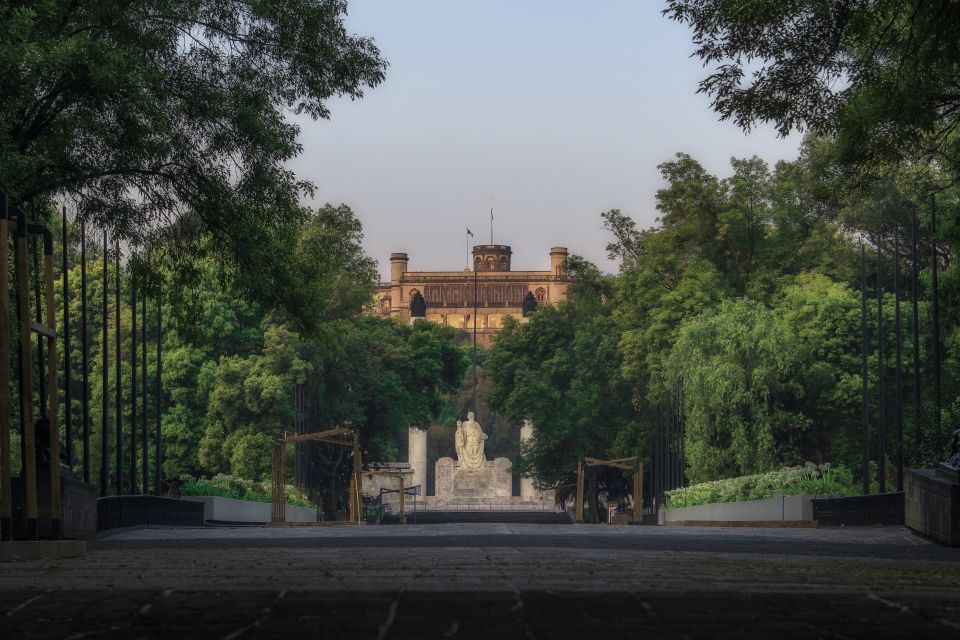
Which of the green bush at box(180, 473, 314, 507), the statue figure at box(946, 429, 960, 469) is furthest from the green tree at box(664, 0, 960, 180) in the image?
the green bush at box(180, 473, 314, 507)

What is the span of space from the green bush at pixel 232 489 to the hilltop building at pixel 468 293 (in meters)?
92.5

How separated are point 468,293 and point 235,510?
110 meters

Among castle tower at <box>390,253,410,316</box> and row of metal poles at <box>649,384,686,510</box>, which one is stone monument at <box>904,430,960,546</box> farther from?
castle tower at <box>390,253,410,316</box>

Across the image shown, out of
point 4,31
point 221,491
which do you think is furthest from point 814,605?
point 221,491

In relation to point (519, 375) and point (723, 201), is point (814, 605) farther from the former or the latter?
point (519, 375)

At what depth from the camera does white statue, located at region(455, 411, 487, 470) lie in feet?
316

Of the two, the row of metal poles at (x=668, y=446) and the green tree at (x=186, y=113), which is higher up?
the green tree at (x=186, y=113)

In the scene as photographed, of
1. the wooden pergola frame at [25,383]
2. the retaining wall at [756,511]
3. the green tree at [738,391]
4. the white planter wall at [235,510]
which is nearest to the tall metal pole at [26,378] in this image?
the wooden pergola frame at [25,383]

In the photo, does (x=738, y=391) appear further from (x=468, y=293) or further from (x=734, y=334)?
(x=468, y=293)

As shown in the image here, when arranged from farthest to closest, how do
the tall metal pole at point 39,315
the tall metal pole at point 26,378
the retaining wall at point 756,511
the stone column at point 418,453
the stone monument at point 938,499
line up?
the stone column at point 418,453 → the retaining wall at point 756,511 → the stone monument at point 938,499 → the tall metal pole at point 39,315 → the tall metal pole at point 26,378

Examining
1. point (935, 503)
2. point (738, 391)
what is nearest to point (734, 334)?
point (738, 391)

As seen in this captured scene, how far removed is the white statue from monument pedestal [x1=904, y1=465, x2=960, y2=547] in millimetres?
73029

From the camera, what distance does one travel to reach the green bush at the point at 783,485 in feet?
117

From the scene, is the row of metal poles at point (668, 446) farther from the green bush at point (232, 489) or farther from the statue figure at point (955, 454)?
the statue figure at point (955, 454)
